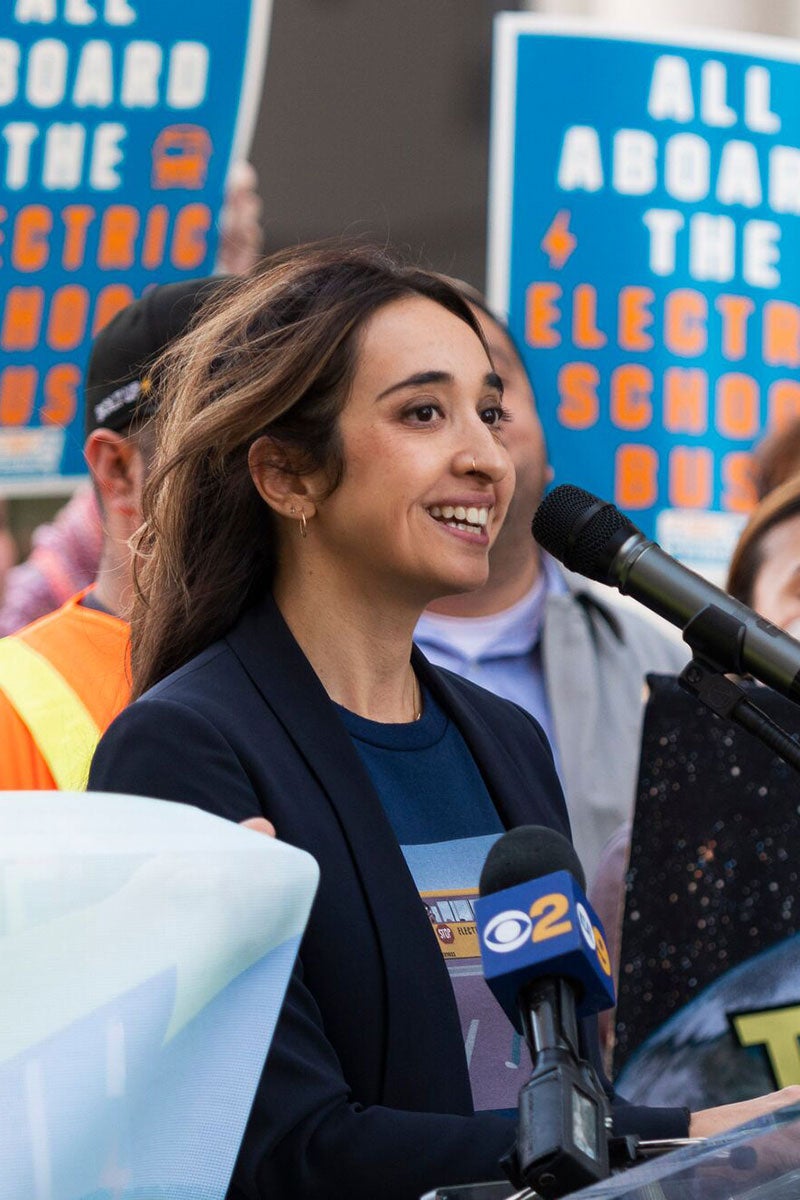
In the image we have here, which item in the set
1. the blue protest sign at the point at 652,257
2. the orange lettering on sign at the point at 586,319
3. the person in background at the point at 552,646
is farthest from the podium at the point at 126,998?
the orange lettering on sign at the point at 586,319

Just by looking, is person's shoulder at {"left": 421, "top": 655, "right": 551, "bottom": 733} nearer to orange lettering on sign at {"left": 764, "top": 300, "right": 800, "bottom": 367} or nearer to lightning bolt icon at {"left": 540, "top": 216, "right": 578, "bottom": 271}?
lightning bolt icon at {"left": 540, "top": 216, "right": 578, "bottom": 271}

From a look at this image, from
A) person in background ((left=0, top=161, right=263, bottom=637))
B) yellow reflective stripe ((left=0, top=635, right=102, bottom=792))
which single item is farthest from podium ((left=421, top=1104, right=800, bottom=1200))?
person in background ((left=0, top=161, right=263, bottom=637))

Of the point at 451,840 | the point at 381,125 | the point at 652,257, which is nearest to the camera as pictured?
the point at 451,840

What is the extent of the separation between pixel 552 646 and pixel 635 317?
2.77 ft

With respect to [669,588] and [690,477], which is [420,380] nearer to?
[669,588]

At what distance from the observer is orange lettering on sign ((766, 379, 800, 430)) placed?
4043 mm

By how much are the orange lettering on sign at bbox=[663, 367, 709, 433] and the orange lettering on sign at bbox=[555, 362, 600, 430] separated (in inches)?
6.6

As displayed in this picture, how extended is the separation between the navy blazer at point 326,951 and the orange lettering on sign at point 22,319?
1.68 meters

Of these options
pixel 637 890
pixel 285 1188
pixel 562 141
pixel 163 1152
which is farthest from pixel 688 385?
pixel 163 1152

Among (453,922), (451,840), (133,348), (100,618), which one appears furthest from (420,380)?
(133,348)

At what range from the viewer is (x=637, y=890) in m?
3.14

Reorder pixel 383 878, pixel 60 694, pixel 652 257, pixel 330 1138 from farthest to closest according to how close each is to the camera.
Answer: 1. pixel 652 257
2. pixel 60 694
3. pixel 383 878
4. pixel 330 1138

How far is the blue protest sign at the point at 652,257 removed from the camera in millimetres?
3959

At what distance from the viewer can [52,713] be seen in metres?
2.59
